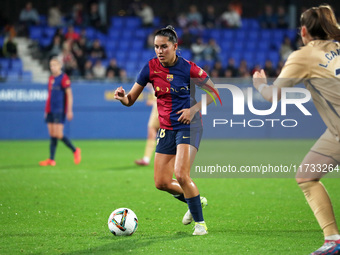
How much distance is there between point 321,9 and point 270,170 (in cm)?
916

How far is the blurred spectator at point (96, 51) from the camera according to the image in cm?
2178

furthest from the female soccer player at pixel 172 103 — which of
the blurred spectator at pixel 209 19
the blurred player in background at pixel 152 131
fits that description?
the blurred spectator at pixel 209 19

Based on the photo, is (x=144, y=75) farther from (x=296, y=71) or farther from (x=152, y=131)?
(x=152, y=131)

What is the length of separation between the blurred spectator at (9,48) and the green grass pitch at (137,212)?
868 centimetres

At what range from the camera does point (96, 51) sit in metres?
21.9

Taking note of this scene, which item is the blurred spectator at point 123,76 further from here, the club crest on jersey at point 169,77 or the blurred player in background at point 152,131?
the club crest on jersey at point 169,77

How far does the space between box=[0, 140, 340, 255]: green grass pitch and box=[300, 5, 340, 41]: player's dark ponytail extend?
6.90 ft

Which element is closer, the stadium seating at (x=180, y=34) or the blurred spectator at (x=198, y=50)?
the blurred spectator at (x=198, y=50)

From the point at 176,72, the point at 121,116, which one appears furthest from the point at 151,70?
the point at 121,116

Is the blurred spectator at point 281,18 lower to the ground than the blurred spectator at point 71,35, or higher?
higher

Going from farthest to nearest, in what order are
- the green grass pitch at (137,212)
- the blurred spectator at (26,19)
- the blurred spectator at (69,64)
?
the blurred spectator at (26,19) < the blurred spectator at (69,64) < the green grass pitch at (137,212)

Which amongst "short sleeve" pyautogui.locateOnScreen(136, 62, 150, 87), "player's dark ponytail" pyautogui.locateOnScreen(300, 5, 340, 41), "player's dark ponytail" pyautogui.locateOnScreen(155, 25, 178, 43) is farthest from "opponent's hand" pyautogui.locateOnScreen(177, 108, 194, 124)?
"player's dark ponytail" pyautogui.locateOnScreen(300, 5, 340, 41)

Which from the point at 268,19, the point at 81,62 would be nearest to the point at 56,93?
the point at 81,62

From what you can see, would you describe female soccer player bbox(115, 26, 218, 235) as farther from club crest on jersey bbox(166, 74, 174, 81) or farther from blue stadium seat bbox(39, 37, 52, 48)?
blue stadium seat bbox(39, 37, 52, 48)
